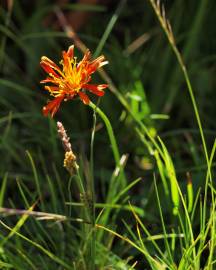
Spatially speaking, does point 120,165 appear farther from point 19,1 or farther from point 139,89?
point 19,1

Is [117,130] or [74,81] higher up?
[74,81]

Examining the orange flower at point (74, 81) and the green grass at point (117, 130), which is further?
the green grass at point (117, 130)

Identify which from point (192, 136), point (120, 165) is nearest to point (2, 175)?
point (120, 165)

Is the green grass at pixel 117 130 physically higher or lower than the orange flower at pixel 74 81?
lower

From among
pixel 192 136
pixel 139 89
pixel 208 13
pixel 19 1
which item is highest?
pixel 19 1

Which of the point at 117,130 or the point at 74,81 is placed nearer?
the point at 74,81

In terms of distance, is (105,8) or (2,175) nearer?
(2,175)

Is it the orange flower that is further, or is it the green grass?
the green grass

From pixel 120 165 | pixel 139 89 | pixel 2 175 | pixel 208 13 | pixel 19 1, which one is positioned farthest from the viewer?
pixel 19 1
